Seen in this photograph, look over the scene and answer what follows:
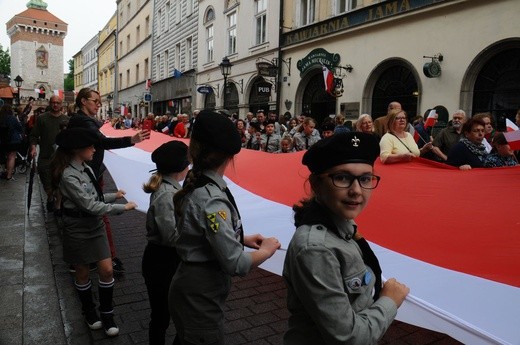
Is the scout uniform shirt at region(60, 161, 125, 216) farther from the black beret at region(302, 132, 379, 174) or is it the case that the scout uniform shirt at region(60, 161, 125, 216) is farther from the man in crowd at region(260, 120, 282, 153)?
the man in crowd at region(260, 120, 282, 153)

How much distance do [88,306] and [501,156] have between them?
13.6ft

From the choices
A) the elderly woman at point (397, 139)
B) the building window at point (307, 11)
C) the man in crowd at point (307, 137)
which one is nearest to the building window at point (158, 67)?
the building window at point (307, 11)

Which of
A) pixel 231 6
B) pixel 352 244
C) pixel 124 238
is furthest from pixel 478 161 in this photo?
pixel 231 6

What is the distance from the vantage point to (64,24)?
9338 cm

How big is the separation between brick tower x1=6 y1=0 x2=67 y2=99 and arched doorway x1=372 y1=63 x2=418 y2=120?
83.4 meters

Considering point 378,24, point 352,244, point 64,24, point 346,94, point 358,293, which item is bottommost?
point 358,293

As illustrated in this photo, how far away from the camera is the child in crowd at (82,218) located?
3426 mm

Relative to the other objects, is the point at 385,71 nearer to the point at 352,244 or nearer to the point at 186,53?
the point at 352,244

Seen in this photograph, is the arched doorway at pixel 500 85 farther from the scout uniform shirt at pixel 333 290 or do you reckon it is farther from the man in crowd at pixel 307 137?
Result: the scout uniform shirt at pixel 333 290

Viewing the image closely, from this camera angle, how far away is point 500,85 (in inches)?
403

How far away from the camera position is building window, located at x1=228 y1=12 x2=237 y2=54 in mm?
22094

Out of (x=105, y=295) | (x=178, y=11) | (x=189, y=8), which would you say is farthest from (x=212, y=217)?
(x=178, y=11)

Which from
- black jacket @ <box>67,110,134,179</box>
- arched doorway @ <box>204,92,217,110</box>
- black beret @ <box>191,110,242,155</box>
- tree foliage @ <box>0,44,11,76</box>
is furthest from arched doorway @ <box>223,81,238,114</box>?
tree foliage @ <box>0,44,11,76</box>

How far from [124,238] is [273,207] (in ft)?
11.3
